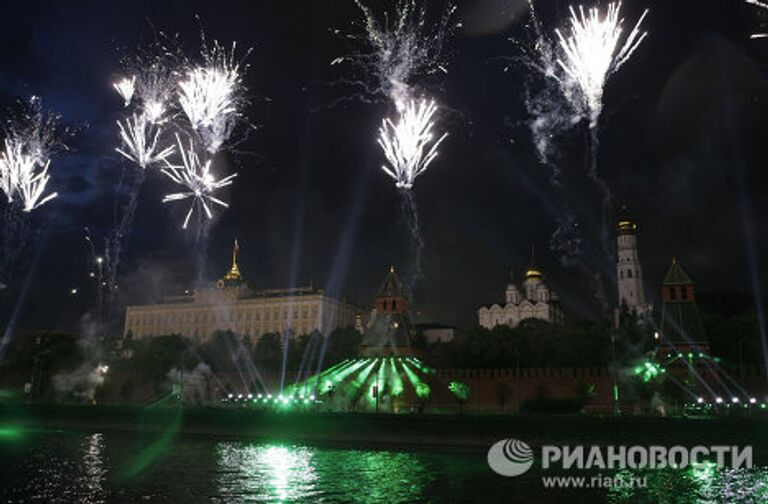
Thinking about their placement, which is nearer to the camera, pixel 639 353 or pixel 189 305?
pixel 639 353

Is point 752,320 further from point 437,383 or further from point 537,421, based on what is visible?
point 537,421

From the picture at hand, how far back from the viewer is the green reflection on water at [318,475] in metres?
17.8

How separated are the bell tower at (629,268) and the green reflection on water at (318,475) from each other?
245 feet

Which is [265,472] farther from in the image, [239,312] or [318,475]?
[239,312]

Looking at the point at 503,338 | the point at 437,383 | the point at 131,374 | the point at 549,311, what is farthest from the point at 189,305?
the point at 437,383

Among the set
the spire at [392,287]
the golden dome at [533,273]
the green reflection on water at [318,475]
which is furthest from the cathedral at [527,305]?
the green reflection on water at [318,475]

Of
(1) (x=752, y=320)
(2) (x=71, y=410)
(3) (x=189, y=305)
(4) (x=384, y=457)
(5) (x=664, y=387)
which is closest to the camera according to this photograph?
(4) (x=384, y=457)

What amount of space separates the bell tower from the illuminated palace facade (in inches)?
1849

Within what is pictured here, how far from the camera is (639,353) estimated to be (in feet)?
148

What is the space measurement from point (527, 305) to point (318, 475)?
94180 millimetres

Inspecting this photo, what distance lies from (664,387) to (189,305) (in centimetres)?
9790

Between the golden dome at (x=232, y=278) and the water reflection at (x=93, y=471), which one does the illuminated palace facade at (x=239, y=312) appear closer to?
the golden dome at (x=232, y=278)

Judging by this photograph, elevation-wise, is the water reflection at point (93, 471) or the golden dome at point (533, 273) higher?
the golden dome at point (533, 273)

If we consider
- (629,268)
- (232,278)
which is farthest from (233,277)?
(629,268)
